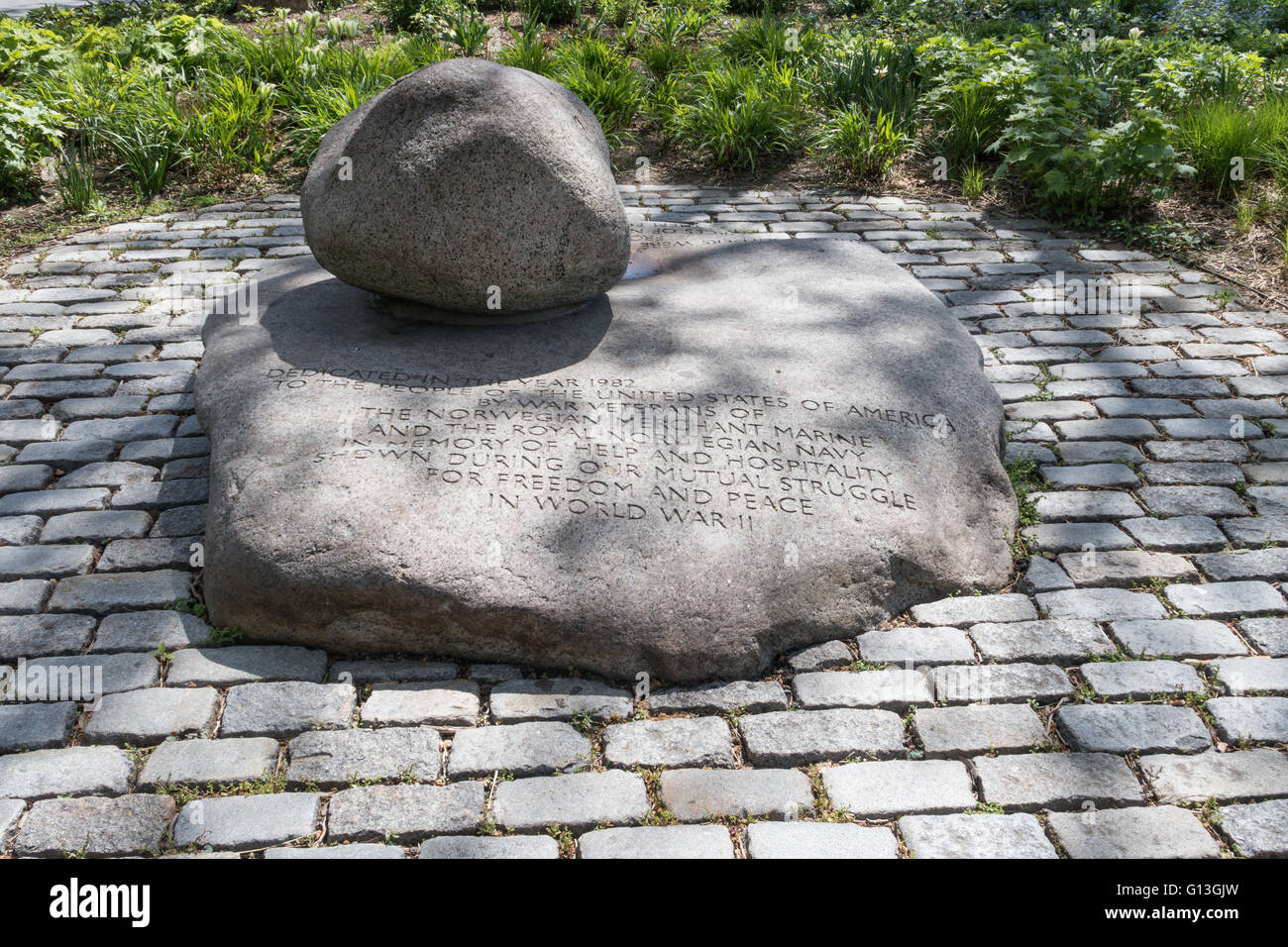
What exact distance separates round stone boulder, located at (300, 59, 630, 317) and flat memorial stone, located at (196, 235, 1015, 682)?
0.26 meters

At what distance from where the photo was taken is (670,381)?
3.80m

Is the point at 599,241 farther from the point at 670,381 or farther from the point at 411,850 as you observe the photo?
the point at 411,850

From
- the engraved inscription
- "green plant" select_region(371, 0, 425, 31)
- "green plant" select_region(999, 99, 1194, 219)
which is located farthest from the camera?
"green plant" select_region(371, 0, 425, 31)

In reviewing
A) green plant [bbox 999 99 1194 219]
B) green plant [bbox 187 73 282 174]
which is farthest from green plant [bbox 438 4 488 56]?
green plant [bbox 999 99 1194 219]

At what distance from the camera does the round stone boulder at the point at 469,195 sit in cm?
374

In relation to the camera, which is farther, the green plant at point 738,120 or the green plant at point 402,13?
the green plant at point 402,13

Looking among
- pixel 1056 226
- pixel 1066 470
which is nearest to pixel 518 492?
pixel 1066 470

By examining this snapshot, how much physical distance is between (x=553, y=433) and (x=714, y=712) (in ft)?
Result: 3.56

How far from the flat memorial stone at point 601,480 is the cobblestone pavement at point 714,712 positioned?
0.45 ft

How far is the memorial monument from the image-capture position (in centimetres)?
307

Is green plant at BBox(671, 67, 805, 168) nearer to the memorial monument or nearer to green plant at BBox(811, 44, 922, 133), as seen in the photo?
green plant at BBox(811, 44, 922, 133)

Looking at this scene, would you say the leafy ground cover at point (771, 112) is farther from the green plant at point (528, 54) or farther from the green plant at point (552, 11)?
the green plant at point (552, 11)

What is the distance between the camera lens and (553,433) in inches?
138

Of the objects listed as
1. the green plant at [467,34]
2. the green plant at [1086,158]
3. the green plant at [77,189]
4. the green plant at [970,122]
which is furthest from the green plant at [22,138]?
the green plant at [1086,158]
